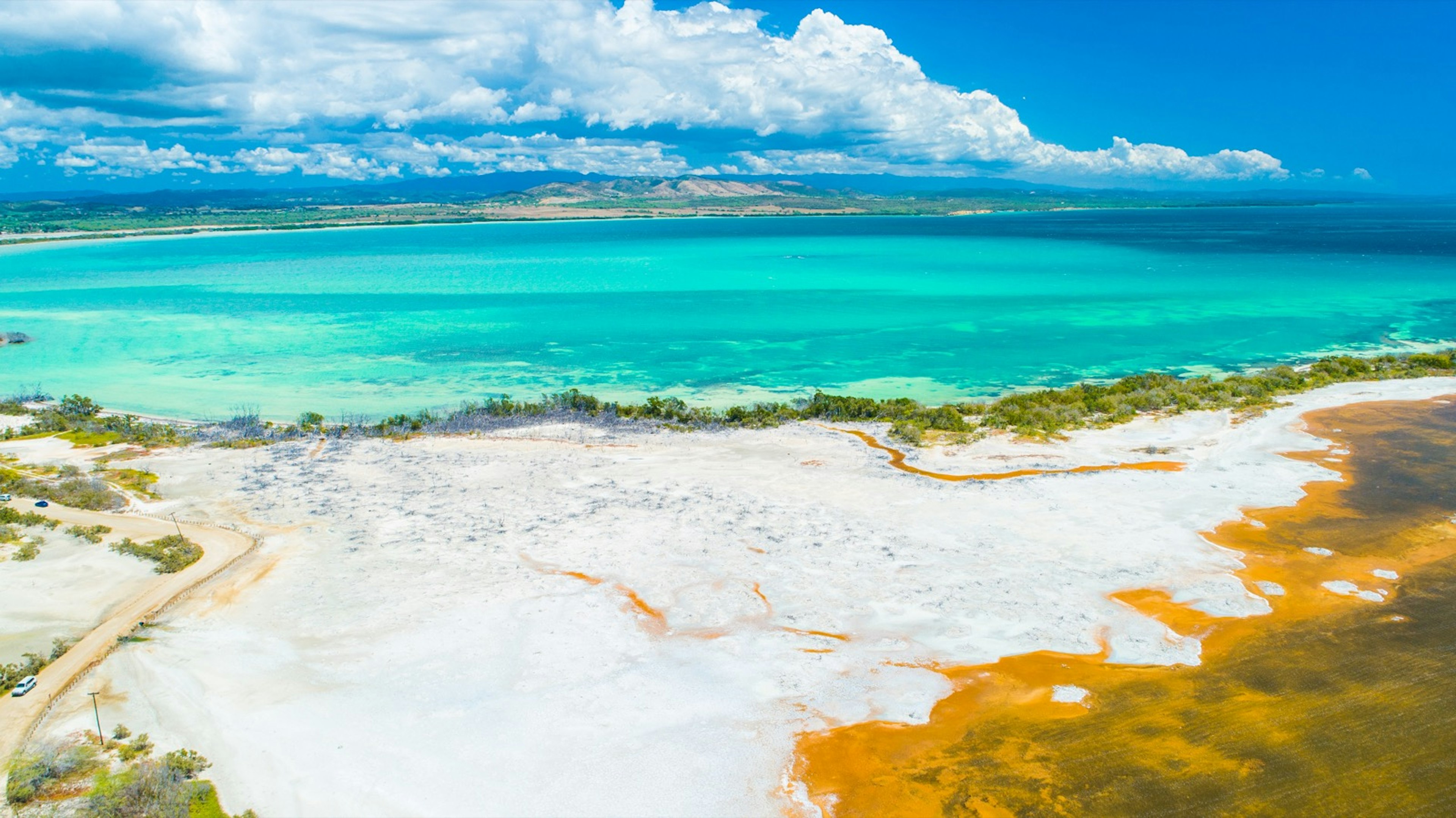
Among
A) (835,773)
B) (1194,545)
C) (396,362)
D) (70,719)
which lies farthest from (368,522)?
(396,362)

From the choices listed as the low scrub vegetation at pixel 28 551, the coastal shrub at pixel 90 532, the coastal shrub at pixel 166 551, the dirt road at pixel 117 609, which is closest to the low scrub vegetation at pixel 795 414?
the dirt road at pixel 117 609

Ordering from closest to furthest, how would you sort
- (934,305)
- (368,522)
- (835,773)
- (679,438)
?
(835,773) < (368,522) < (679,438) < (934,305)

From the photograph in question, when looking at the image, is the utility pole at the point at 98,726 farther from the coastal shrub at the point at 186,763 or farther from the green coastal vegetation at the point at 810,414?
the green coastal vegetation at the point at 810,414

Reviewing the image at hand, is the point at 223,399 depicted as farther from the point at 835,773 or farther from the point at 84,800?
the point at 835,773

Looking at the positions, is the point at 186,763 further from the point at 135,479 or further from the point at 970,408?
the point at 970,408

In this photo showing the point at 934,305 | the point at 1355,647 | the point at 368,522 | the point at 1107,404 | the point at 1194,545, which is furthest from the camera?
the point at 934,305

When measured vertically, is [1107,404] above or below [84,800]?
above
